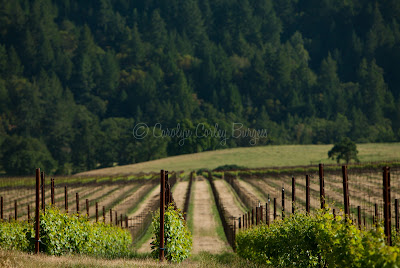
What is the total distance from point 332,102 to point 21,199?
473ft

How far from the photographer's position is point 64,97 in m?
Result: 181

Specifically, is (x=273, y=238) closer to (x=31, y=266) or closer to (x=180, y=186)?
(x=31, y=266)

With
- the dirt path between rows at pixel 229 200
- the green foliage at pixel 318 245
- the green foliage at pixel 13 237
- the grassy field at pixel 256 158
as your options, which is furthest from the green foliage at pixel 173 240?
the grassy field at pixel 256 158

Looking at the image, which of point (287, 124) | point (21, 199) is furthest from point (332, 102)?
point (21, 199)

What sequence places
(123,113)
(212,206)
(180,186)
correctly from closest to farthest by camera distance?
(212,206)
(180,186)
(123,113)

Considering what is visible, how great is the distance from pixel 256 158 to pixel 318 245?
315 ft

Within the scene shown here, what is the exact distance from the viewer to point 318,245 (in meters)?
11.2

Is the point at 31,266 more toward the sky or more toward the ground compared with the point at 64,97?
more toward the ground

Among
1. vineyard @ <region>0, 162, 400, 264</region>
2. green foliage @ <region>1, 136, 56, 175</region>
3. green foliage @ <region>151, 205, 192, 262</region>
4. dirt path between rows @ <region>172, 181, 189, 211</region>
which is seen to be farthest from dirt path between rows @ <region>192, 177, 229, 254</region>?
green foliage @ <region>1, 136, 56, 175</region>

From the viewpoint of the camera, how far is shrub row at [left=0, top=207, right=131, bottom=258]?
14.9m

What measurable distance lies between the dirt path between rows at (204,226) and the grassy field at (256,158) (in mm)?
42715

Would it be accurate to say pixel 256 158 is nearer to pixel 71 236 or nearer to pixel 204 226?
pixel 204 226

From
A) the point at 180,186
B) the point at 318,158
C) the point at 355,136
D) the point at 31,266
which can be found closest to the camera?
the point at 31,266

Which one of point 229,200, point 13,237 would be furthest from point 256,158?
point 13,237
